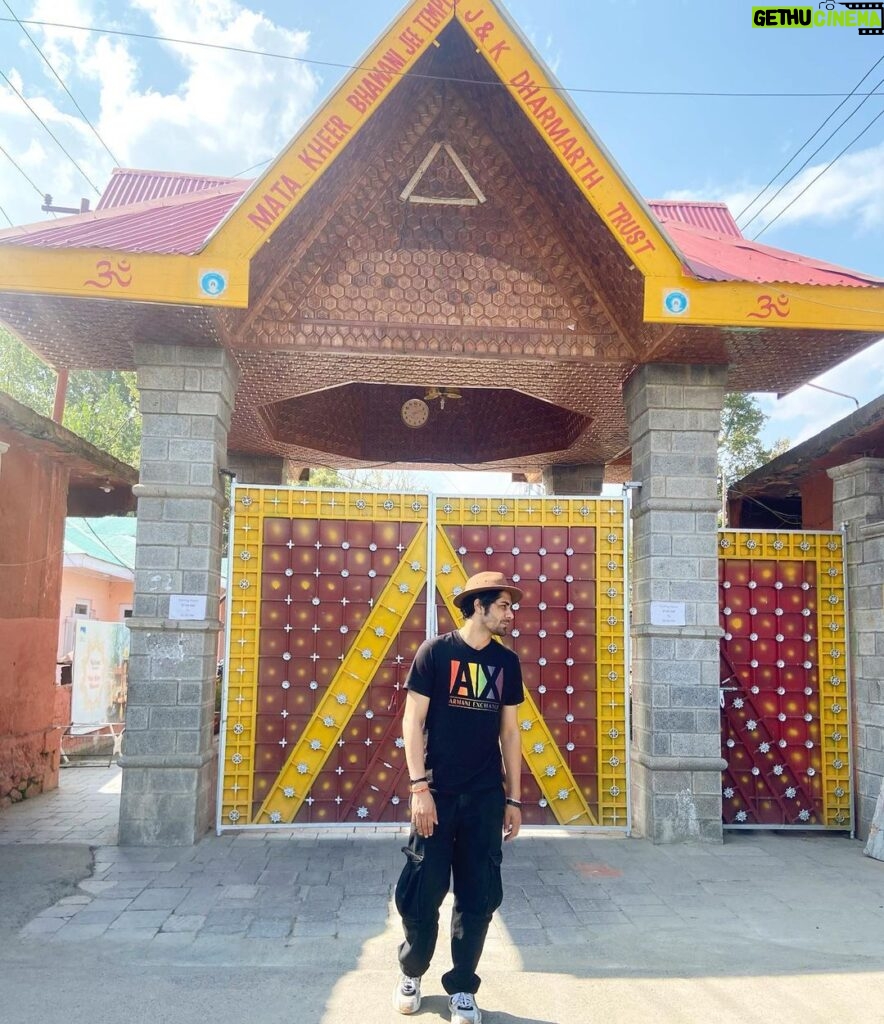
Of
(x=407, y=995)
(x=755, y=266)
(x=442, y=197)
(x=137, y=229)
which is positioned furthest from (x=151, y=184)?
(x=407, y=995)

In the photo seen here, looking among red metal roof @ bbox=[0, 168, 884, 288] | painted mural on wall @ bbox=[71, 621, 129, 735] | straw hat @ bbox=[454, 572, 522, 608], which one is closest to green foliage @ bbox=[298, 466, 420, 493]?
painted mural on wall @ bbox=[71, 621, 129, 735]

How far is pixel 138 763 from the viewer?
578 centimetres

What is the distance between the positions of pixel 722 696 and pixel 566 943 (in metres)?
2.94

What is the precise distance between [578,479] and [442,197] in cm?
479

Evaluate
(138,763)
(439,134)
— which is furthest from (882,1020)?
(439,134)

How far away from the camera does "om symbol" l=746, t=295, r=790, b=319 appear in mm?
5680

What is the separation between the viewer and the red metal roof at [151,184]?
30.4ft

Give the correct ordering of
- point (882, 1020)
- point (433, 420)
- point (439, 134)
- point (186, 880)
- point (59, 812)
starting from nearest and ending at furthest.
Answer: point (882, 1020), point (186, 880), point (439, 134), point (59, 812), point (433, 420)

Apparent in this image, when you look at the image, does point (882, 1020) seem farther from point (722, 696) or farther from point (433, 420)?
point (433, 420)

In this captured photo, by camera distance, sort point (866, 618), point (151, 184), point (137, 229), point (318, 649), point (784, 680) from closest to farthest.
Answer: point (137, 229) → point (318, 649) → point (866, 618) → point (784, 680) → point (151, 184)

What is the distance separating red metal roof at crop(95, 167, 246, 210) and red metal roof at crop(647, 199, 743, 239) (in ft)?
16.6

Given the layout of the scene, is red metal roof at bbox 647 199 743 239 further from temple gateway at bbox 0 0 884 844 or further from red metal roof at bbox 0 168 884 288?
temple gateway at bbox 0 0 884 844

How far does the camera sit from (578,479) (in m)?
10.4

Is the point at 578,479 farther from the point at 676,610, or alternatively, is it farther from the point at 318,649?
the point at 318,649
